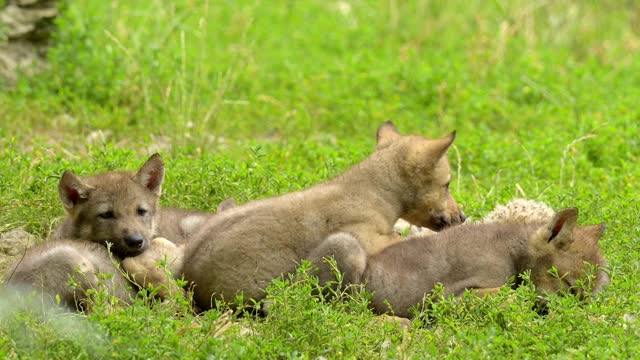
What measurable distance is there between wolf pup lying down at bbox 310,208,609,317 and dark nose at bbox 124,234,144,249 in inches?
54.9

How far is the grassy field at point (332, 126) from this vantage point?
6.54 metres

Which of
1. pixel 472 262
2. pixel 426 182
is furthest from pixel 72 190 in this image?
pixel 472 262

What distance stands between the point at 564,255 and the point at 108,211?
3.16m

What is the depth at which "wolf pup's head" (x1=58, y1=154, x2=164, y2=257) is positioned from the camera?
26.6 feet

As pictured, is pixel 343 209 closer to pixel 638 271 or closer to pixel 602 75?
pixel 638 271

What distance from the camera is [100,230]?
8156 mm

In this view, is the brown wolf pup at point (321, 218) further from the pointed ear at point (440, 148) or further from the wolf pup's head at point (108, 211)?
the wolf pup's head at point (108, 211)

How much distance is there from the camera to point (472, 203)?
9.41 m

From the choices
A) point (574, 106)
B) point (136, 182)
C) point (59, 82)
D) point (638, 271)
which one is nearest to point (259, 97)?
point (59, 82)

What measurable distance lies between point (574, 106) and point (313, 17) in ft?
16.6

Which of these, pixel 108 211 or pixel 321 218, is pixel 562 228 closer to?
pixel 321 218

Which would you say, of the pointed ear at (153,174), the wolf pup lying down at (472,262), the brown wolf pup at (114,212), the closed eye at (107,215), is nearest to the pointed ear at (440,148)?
the wolf pup lying down at (472,262)

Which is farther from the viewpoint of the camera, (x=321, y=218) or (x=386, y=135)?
(x=386, y=135)

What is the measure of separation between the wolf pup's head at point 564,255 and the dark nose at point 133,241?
2685 millimetres
